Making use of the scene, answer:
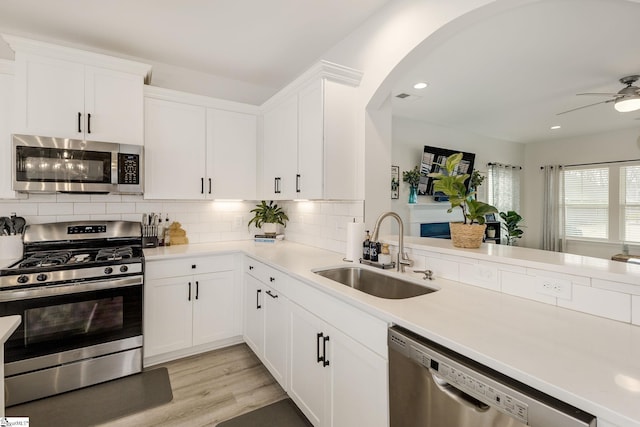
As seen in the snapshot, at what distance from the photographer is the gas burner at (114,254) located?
2.32m

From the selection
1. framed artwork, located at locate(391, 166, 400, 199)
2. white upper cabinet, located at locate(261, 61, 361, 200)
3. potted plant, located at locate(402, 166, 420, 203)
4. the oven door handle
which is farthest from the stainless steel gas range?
potted plant, located at locate(402, 166, 420, 203)

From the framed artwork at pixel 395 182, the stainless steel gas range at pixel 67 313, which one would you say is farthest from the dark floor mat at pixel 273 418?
the framed artwork at pixel 395 182

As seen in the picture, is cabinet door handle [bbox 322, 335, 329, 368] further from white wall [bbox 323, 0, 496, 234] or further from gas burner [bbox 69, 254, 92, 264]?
gas burner [bbox 69, 254, 92, 264]

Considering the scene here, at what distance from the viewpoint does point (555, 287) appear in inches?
51.8

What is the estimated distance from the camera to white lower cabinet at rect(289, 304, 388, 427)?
1318 millimetres

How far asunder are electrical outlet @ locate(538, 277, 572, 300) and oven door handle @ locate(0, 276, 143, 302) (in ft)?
8.60

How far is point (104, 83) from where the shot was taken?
248 centimetres

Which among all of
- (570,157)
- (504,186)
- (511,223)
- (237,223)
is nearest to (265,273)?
(237,223)

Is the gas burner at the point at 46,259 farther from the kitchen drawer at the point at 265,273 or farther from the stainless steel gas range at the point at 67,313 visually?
the kitchen drawer at the point at 265,273

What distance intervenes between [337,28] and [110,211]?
8.66 feet

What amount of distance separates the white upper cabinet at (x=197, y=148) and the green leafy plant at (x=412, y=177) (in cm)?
264

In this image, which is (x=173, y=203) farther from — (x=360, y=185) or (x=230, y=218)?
(x=360, y=185)

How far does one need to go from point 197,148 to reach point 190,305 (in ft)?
4.93

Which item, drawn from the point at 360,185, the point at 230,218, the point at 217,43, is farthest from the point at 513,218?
the point at 217,43
